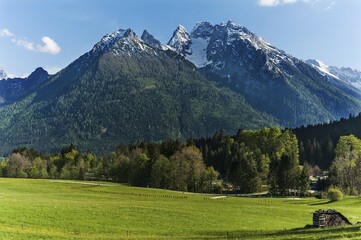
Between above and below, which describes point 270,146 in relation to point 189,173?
above

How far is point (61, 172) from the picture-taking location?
18338 centimetres

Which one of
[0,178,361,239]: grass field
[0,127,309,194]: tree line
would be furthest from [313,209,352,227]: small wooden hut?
[0,127,309,194]: tree line

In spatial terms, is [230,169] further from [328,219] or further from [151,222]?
[328,219]

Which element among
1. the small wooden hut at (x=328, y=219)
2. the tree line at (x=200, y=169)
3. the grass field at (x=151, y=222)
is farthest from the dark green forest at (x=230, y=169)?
the small wooden hut at (x=328, y=219)

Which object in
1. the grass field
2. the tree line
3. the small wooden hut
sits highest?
the tree line

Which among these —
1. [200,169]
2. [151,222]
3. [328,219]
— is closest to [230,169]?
[200,169]

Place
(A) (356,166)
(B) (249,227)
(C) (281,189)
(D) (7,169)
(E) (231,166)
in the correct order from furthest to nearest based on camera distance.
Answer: (D) (7,169)
(E) (231,166)
(C) (281,189)
(A) (356,166)
(B) (249,227)

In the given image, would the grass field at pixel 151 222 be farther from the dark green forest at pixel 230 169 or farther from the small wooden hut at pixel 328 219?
the dark green forest at pixel 230 169

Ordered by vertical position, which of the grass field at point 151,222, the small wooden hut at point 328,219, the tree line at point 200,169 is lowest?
the grass field at point 151,222

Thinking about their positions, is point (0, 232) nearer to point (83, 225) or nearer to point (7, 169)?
point (83, 225)

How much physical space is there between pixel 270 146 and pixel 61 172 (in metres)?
97.4

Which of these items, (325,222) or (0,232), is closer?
(0,232)

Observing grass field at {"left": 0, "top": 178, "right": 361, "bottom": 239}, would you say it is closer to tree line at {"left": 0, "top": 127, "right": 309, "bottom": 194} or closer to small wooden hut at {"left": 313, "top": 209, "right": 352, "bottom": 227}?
small wooden hut at {"left": 313, "top": 209, "right": 352, "bottom": 227}

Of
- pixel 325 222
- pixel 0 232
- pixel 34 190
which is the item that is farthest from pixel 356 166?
pixel 0 232
